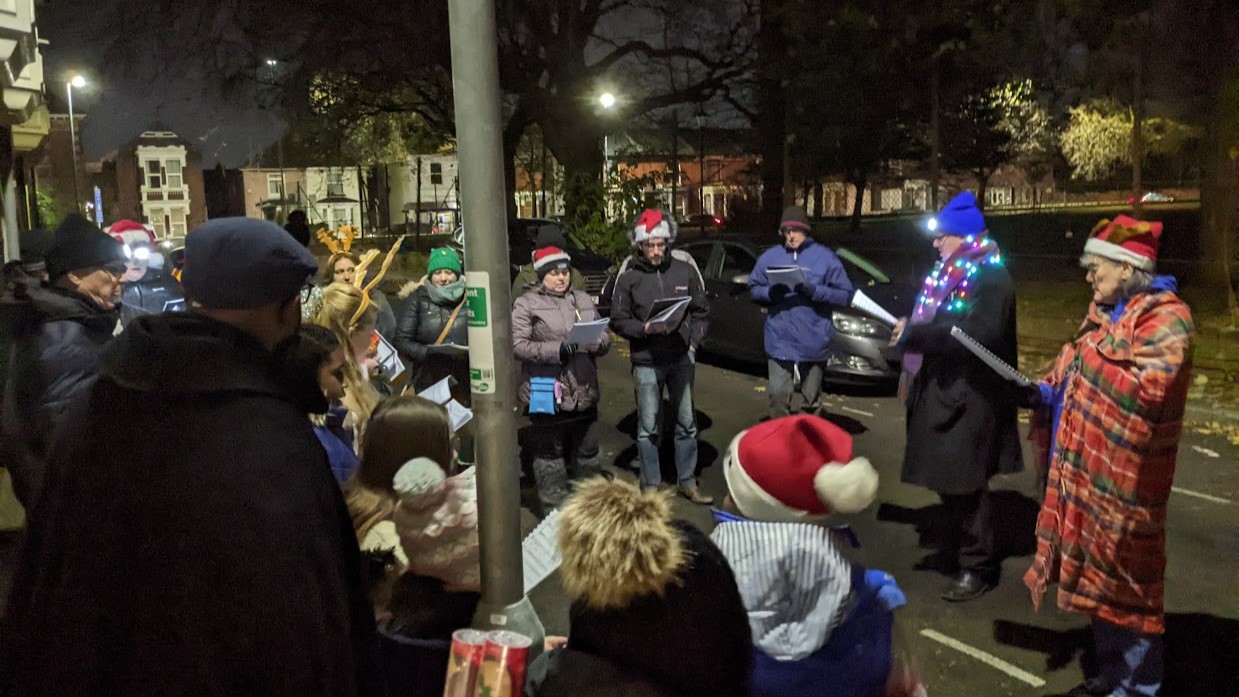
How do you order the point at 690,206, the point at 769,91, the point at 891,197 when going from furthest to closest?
the point at 891,197, the point at 690,206, the point at 769,91

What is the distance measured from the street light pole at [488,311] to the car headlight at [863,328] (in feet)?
22.4

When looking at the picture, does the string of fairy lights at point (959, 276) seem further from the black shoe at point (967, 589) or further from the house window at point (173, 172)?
the house window at point (173, 172)

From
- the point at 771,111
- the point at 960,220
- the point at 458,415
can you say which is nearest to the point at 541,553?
the point at 458,415

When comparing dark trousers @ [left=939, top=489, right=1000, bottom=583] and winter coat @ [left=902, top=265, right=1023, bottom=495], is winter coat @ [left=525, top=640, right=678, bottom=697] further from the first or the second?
dark trousers @ [left=939, top=489, right=1000, bottom=583]

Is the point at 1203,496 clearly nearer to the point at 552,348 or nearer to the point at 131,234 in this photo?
the point at 552,348

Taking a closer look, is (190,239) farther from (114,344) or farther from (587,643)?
(587,643)

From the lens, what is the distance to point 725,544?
238 cm

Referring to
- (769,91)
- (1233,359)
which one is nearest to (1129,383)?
(1233,359)

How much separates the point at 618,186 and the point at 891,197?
3007 inches

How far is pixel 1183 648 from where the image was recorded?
4355 mm

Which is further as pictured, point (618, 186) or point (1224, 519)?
point (618, 186)

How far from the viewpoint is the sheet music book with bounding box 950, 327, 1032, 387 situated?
4.30 m

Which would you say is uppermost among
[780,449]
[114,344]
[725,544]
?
[114,344]

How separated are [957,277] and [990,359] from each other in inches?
22.0
